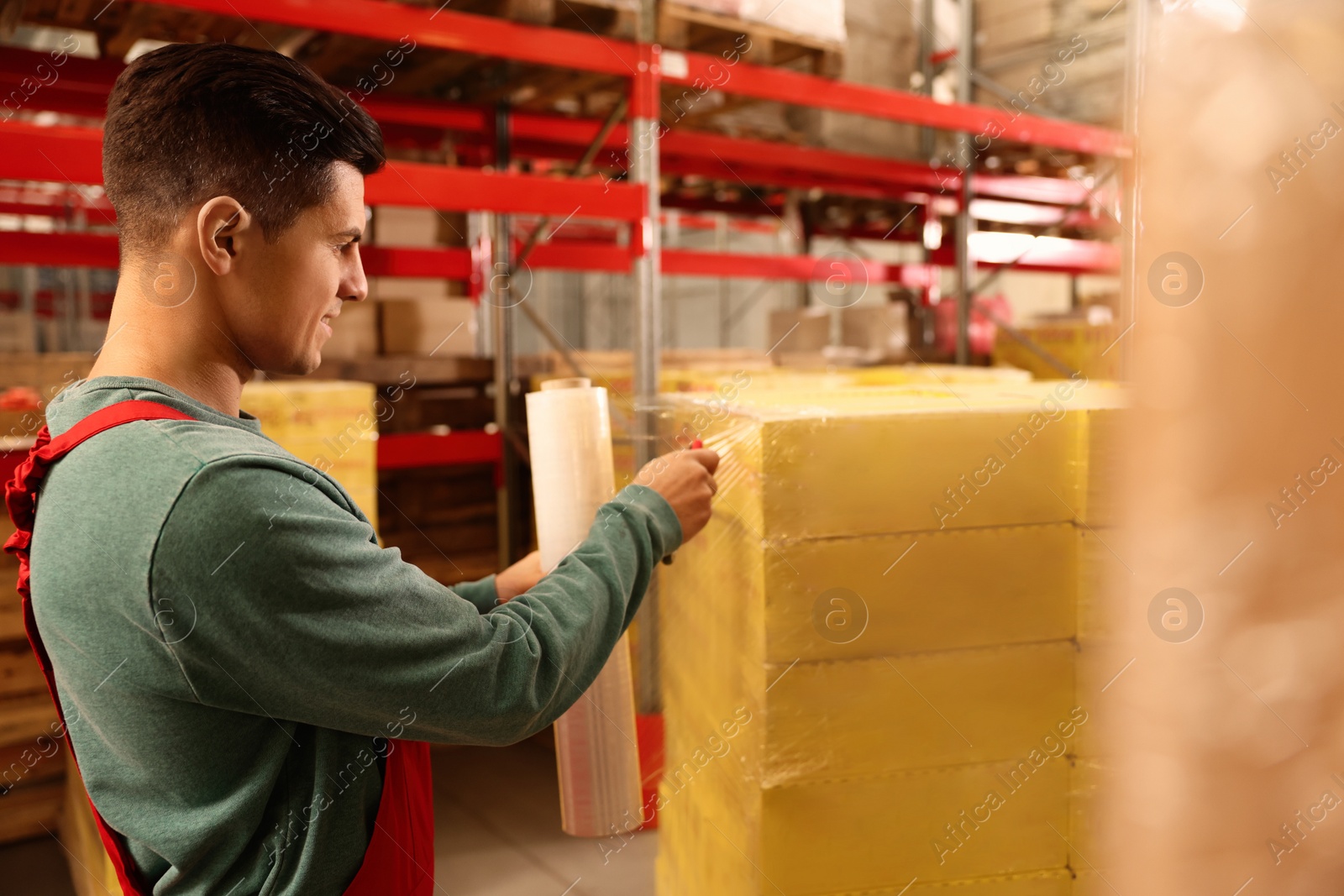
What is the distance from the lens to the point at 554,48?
3939 mm

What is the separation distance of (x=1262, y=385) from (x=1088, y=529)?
6.47ft

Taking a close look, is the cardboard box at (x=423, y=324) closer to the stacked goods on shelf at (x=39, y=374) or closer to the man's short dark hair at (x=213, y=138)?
the stacked goods on shelf at (x=39, y=374)

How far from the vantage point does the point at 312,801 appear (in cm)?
129

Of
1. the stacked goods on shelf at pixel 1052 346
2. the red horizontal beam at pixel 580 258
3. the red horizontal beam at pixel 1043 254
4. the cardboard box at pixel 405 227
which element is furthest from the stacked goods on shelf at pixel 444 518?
the red horizontal beam at pixel 1043 254

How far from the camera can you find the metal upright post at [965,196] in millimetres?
6918

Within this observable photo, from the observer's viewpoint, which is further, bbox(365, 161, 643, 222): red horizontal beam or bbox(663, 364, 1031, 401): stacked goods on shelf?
bbox(663, 364, 1031, 401): stacked goods on shelf

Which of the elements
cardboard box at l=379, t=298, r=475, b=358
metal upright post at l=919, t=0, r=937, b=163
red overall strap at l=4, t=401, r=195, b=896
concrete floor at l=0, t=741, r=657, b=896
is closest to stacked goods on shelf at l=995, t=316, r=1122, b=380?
metal upright post at l=919, t=0, r=937, b=163

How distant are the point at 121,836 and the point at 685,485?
1021 millimetres

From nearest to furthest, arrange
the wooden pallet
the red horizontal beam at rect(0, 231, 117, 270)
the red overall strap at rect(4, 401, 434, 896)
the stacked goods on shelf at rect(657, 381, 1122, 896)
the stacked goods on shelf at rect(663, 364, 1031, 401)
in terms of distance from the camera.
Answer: the red overall strap at rect(4, 401, 434, 896) < the stacked goods on shelf at rect(657, 381, 1122, 896) < the red horizontal beam at rect(0, 231, 117, 270) < the wooden pallet < the stacked goods on shelf at rect(663, 364, 1031, 401)

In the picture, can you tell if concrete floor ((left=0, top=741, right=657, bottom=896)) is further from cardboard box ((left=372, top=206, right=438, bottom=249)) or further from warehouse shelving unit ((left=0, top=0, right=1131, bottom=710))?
cardboard box ((left=372, top=206, right=438, bottom=249))

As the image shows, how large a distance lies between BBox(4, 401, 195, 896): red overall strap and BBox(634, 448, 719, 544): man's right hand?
0.76 m

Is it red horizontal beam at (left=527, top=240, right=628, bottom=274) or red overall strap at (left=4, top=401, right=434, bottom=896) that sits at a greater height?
red horizontal beam at (left=527, top=240, right=628, bottom=274)

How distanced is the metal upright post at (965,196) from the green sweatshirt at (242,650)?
20.6ft

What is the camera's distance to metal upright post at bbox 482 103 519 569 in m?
5.68
